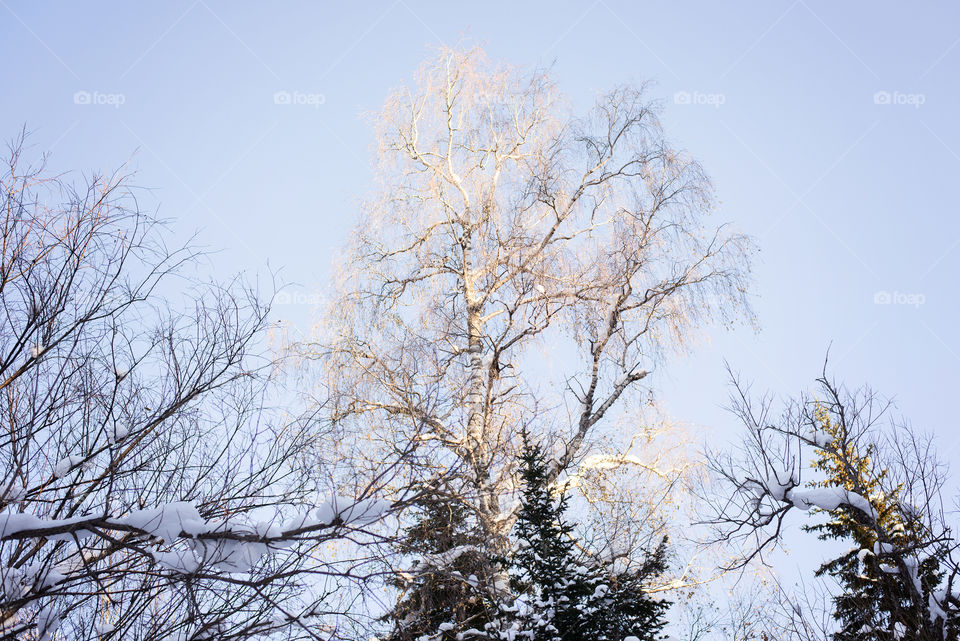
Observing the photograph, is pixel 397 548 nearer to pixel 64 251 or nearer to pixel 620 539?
pixel 64 251

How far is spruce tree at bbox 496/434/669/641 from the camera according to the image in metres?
8.90

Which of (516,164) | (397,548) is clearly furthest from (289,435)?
(516,164)

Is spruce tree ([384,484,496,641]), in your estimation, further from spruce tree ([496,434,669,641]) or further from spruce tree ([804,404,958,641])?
spruce tree ([804,404,958,641])

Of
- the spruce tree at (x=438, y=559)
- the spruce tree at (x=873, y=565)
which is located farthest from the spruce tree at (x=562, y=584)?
the spruce tree at (x=873, y=565)

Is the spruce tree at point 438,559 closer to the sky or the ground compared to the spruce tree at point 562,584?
closer to the ground

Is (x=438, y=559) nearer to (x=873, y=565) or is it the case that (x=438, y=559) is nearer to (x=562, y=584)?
(x=562, y=584)

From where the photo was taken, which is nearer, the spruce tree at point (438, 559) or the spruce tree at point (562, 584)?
the spruce tree at point (438, 559)

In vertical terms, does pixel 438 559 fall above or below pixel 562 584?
below

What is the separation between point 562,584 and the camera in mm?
9062

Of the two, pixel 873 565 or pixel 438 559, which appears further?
pixel 873 565

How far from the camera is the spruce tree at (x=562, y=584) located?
8.90 meters

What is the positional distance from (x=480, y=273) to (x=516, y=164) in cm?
223

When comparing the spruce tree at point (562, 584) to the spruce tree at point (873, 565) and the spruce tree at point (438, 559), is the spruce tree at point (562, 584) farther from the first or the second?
the spruce tree at point (873, 565)

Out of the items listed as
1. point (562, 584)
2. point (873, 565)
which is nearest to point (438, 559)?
point (562, 584)
